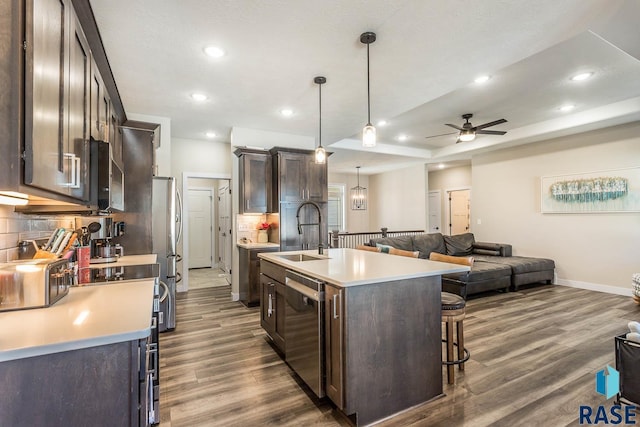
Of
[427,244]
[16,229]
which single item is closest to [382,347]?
[16,229]

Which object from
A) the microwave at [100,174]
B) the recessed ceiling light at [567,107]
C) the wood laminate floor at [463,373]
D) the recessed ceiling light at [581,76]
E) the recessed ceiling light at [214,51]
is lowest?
the wood laminate floor at [463,373]

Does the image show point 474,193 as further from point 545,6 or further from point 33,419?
point 33,419

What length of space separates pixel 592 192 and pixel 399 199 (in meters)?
4.86

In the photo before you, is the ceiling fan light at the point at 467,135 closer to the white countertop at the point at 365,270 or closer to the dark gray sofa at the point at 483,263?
the dark gray sofa at the point at 483,263

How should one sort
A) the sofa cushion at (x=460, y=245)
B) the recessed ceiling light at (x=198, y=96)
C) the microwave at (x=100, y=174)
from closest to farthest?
the microwave at (x=100, y=174), the recessed ceiling light at (x=198, y=96), the sofa cushion at (x=460, y=245)

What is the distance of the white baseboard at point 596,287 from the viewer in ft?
15.9

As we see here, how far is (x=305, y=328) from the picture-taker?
7.16 feet

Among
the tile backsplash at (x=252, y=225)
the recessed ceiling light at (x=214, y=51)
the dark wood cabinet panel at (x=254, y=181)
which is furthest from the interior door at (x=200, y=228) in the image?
the recessed ceiling light at (x=214, y=51)

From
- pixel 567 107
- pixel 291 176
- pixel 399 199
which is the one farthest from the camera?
pixel 399 199

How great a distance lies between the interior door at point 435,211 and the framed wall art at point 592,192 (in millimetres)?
3895

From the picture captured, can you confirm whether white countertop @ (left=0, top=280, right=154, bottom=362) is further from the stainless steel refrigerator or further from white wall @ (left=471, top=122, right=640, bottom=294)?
A: white wall @ (left=471, top=122, right=640, bottom=294)

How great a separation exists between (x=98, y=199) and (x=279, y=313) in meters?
1.68

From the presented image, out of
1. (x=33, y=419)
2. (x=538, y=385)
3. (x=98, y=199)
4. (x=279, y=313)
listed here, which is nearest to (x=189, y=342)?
(x=279, y=313)

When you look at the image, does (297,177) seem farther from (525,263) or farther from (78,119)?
(525,263)
